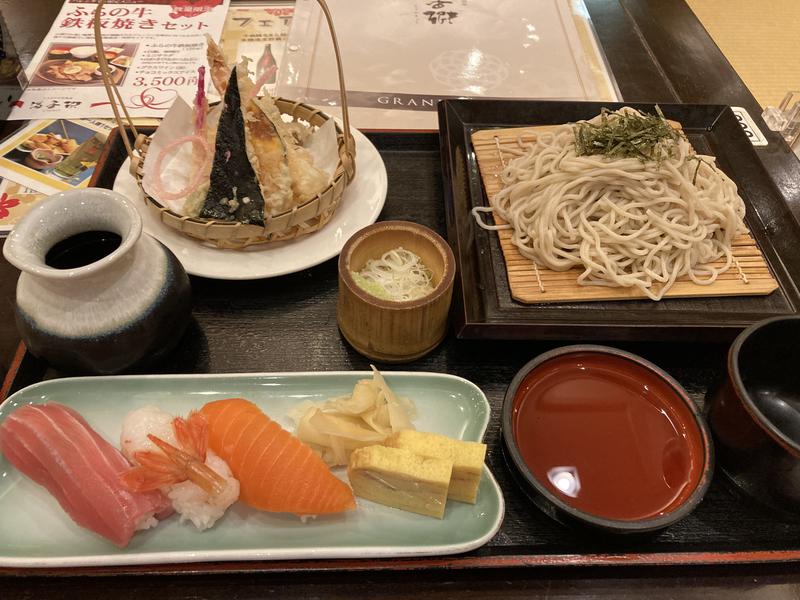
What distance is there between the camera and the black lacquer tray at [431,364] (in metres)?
1.23

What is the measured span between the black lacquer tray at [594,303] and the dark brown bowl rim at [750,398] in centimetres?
18

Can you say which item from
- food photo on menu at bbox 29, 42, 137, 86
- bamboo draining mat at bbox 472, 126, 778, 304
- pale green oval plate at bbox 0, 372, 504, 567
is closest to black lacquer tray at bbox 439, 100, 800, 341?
bamboo draining mat at bbox 472, 126, 778, 304

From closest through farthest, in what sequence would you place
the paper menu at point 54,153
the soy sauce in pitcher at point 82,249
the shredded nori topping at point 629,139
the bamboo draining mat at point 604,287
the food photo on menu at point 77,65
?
the soy sauce in pitcher at point 82,249
the bamboo draining mat at point 604,287
the shredded nori topping at point 629,139
the paper menu at point 54,153
the food photo on menu at point 77,65

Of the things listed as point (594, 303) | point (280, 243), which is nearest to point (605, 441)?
point (594, 303)

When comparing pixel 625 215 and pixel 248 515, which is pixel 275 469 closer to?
pixel 248 515

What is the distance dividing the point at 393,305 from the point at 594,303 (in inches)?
25.2

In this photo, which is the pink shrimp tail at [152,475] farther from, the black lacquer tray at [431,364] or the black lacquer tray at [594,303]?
the black lacquer tray at [594,303]

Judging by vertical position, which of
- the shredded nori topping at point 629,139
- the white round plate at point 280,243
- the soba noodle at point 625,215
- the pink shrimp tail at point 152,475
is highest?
the shredded nori topping at point 629,139

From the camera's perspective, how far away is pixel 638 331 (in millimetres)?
1542

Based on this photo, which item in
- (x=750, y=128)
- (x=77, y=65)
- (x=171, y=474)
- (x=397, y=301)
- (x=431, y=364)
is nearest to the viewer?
(x=171, y=474)

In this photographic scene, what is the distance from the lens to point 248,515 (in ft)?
4.17

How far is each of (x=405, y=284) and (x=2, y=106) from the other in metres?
1.89

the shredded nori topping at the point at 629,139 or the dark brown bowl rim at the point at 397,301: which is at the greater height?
the shredded nori topping at the point at 629,139

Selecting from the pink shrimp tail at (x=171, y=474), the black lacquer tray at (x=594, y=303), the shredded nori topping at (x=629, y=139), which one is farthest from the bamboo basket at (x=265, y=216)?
the shredded nori topping at (x=629, y=139)
